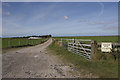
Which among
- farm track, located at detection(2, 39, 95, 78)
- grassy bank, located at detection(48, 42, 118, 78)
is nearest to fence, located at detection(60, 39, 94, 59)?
grassy bank, located at detection(48, 42, 118, 78)

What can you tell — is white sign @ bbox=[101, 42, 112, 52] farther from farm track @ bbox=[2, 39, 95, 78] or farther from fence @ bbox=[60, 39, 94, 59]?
farm track @ bbox=[2, 39, 95, 78]

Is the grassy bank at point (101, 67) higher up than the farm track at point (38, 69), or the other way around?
the grassy bank at point (101, 67)

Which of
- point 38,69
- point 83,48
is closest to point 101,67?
point 83,48

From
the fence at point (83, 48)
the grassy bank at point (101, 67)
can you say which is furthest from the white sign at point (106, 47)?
the grassy bank at point (101, 67)

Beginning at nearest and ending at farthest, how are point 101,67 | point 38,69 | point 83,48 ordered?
point 101,67 → point 38,69 → point 83,48

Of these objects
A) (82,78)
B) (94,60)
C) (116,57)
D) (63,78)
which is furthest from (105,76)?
(116,57)

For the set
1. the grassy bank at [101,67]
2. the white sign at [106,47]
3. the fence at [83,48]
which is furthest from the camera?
the white sign at [106,47]

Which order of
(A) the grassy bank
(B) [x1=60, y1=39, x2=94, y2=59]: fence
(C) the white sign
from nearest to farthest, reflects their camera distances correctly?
(A) the grassy bank → (B) [x1=60, y1=39, x2=94, y2=59]: fence → (C) the white sign

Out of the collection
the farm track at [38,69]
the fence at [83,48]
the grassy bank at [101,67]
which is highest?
the fence at [83,48]

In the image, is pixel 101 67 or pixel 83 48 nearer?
pixel 101 67

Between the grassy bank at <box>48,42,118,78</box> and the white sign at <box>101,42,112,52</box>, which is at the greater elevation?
the white sign at <box>101,42,112,52</box>

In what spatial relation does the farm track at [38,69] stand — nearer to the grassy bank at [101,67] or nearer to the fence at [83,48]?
the grassy bank at [101,67]

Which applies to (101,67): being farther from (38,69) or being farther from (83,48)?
(38,69)

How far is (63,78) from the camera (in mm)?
4535
